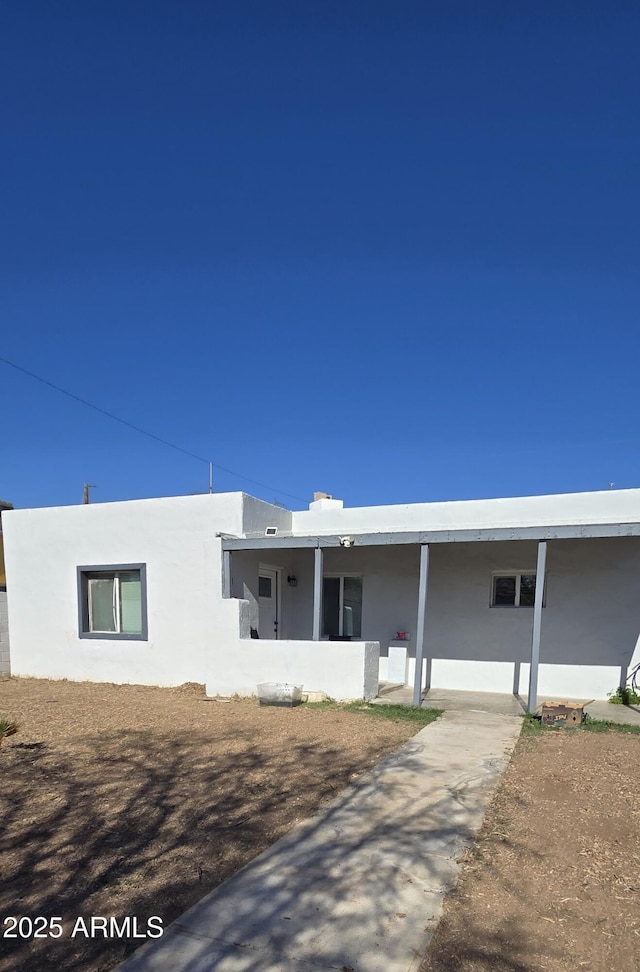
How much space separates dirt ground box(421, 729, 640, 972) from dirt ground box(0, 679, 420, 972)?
135 cm

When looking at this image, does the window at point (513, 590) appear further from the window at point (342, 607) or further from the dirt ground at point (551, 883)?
the dirt ground at point (551, 883)

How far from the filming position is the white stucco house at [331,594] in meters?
9.71

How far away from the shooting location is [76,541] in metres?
12.0

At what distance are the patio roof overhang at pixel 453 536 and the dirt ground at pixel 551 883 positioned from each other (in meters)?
3.30

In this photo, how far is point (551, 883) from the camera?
11.5 feet

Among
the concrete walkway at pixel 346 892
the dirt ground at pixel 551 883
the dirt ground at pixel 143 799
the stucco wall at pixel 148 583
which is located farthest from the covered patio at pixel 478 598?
the concrete walkway at pixel 346 892

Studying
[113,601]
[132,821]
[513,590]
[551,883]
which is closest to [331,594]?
[513,590]

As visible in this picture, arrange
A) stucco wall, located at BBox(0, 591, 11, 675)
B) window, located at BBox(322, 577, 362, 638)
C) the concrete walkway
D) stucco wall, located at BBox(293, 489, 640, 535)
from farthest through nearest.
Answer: stucco wall, located at BBox(0, 591, 11, 675) < window, located at BBox(322, 577, 362, 638) < stucco wall, located at BBox(293, 489, 640, 535) < the concrete walkway

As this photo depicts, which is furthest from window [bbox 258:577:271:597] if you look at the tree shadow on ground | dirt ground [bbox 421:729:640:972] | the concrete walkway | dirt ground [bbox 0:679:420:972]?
dirt ground [bbox 421:729:640:972]

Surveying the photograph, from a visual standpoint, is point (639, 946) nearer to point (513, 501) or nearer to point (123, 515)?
point (513, 501)

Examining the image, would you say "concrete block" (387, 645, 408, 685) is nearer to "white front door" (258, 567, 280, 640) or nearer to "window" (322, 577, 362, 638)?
"window" (322, 577, 362, 638)

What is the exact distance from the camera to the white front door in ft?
38.3

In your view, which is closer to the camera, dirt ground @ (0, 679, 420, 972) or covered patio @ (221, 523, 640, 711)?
dirt ground @ (0, 679, 420, 972)

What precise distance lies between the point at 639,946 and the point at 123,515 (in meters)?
10.2
